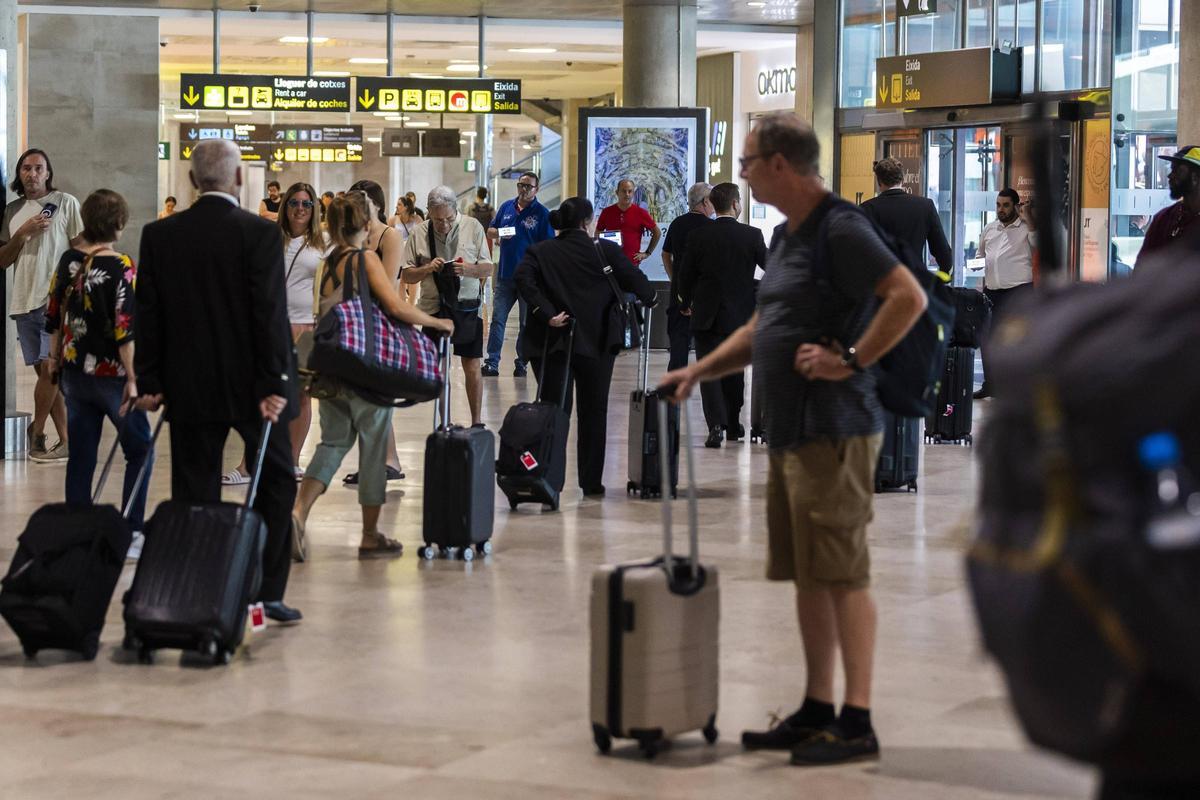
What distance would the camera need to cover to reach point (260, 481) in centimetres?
596

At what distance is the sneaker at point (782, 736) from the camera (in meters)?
4.50

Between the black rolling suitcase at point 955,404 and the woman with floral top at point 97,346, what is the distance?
5980 mm

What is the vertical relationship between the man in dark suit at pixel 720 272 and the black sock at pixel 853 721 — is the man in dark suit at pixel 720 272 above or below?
above

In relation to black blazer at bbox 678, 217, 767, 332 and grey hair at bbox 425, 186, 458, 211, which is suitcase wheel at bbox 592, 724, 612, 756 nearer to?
grey hair at bbox 425, 186, 458, 211

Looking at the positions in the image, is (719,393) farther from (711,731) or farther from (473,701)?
(711,731)

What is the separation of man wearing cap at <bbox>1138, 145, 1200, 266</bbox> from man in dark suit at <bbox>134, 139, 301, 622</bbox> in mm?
4622

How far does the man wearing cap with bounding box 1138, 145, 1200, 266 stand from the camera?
334 inches

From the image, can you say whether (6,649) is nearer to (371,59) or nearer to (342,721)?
(342,721)

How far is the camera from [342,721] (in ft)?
15.9

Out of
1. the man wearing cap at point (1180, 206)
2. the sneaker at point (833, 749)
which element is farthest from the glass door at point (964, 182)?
the sneaker at point (833, 749)

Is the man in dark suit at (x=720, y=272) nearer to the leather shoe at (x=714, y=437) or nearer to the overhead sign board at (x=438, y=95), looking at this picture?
the leather shoe at (x=714, y=437)

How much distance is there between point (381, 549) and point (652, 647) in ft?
11.3

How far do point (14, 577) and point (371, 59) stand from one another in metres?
25.6

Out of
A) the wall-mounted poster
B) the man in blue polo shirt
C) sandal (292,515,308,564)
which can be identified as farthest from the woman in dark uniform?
the wall-mounted poster
